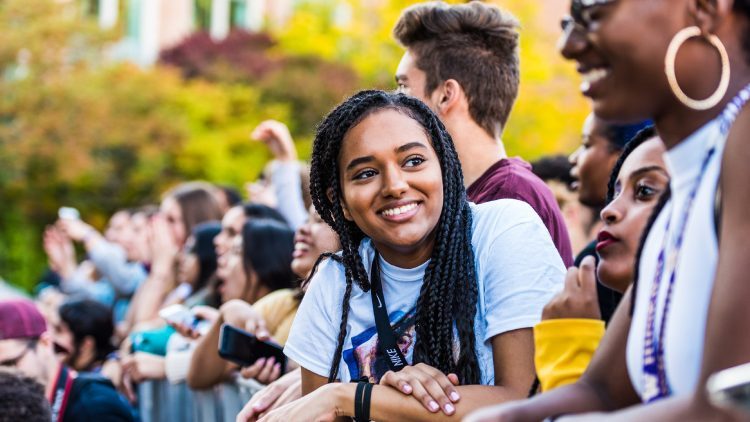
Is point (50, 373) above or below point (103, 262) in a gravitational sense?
above

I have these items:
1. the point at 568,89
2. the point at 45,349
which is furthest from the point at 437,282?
the point at 568,89

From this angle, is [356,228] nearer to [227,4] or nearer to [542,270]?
[542,270]

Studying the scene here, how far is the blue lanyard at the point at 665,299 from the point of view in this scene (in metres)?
1.94

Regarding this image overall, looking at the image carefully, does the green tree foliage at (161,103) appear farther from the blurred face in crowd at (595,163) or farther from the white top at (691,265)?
the white top at (691,265)

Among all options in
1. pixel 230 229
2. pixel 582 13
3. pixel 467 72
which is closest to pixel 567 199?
pixel 467 72

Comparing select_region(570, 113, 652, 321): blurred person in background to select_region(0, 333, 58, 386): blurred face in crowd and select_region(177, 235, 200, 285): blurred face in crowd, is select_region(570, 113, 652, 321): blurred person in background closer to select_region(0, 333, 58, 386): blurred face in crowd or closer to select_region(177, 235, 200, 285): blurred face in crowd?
select_region(0, 333, 58, 386): blurred face in crowd

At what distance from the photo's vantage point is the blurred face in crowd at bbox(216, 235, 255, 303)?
21.8 feet

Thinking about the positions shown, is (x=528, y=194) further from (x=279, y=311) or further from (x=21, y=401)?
(x=21, y=401)

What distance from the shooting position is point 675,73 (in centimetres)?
195

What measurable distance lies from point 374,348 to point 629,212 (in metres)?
1.00

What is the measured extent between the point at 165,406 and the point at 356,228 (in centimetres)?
335

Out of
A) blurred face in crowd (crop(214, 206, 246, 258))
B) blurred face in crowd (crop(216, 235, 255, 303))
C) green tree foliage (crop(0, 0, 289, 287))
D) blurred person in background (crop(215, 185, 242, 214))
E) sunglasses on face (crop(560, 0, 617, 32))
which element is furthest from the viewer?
green tree foliage (crop(0, 0, 289, 287))

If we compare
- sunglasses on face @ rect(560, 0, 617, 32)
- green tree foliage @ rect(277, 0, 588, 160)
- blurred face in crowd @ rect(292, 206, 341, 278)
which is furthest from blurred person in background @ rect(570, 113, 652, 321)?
green tree foliage @ rect(277, 0, 588, 160)

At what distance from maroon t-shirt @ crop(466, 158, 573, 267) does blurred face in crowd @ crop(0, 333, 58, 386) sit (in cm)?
280
